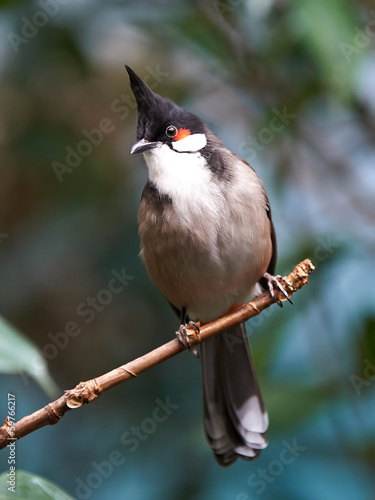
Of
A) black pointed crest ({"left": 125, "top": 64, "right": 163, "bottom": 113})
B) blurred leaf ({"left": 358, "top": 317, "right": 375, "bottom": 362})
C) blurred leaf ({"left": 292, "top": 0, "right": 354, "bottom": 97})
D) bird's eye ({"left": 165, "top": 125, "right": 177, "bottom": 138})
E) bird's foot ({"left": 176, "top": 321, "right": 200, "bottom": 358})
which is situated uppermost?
blurred leaf ({"left": 292, "top": 0, "right": 354, "bottom": 97})

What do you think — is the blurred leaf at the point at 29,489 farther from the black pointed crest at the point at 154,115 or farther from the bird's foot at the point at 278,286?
the black pointed crest at the point at 154,115

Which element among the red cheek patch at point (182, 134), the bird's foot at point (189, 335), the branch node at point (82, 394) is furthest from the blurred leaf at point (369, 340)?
the branch node at point (82, 394)

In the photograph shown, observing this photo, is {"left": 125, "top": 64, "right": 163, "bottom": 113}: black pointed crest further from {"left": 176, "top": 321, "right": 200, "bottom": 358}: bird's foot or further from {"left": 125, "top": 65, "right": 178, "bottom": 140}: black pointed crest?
{"left": 176, "top": 321, "right": 200, "bottom": 358}: bird's foot

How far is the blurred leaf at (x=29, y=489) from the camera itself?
1.31 m

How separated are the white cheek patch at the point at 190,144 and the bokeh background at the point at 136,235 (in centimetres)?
50

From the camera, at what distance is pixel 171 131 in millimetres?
2287

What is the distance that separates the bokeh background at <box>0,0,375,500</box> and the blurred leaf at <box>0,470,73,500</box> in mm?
1259

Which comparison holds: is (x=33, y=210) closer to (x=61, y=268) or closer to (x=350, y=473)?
(x=61, y=268)

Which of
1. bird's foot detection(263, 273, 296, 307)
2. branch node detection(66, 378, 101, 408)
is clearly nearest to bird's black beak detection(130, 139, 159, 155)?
bird's foot detection(263, 273, 296, 307)

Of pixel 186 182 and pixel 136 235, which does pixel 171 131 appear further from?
pixel 136 235

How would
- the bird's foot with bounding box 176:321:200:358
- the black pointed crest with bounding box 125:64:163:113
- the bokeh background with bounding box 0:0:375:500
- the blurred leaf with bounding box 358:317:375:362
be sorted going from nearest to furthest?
the bird's foot with bounding box 176:321:200:358, the black pointed crest with bounding box 125:64:163:113, the blurred leaf with bounding box 358:317:375:362, the bokeh background with bounding box 0:0:375:500

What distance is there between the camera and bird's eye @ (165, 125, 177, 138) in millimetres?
2281

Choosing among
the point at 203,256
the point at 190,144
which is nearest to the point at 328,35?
the point at 190,144

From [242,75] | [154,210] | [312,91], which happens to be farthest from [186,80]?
[154,210]
